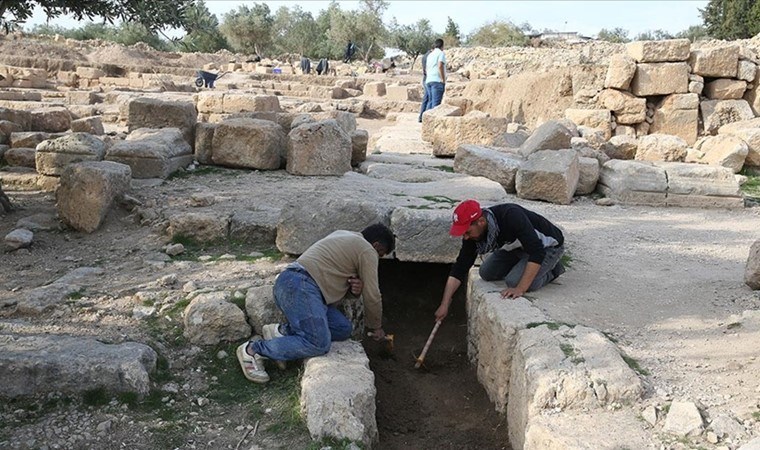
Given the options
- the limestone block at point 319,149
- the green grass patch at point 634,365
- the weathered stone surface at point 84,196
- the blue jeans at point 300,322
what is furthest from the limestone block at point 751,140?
the weathered stone surface at point 84,196

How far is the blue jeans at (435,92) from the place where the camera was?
14.0 meters

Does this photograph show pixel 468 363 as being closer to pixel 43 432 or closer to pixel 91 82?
pixel 43 432

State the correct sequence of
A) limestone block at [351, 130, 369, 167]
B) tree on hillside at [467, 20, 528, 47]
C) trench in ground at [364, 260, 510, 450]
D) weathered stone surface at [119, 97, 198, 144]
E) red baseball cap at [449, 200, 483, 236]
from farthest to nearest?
tree on hillside at [467, 20, 528, 47]
weathered stone surface at [119, 97, 198, 144]
limestone block at [351, 130, 369, 167]
red baseball cap at [449, 200, 483, 236]
trench in ground at [364, 260, 510, 450]

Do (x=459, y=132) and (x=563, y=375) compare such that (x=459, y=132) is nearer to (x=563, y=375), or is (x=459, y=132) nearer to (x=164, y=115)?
(x=164, y=115)

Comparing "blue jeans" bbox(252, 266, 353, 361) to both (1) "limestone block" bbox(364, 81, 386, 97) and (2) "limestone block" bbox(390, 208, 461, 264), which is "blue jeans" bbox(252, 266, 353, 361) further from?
(1) "limestone block" bbox(364, 81, 386, 97)

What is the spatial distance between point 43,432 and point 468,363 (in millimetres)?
2983

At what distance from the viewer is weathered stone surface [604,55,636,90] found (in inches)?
506

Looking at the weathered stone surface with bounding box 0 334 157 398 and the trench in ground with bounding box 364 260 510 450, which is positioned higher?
the weathered stone surface with bounding box 0 334 157 398

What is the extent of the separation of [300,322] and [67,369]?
145 cm

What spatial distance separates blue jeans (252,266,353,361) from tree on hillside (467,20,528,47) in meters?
43.6

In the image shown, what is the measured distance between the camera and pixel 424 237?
5906mm

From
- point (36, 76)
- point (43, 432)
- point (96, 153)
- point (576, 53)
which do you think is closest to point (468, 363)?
point (43, 432)

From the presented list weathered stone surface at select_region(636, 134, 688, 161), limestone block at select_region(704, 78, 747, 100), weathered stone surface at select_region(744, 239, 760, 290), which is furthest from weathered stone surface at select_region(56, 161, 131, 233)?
limestone block at select_region(704, 78, 747, 100)

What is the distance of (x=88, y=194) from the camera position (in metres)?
6.94
